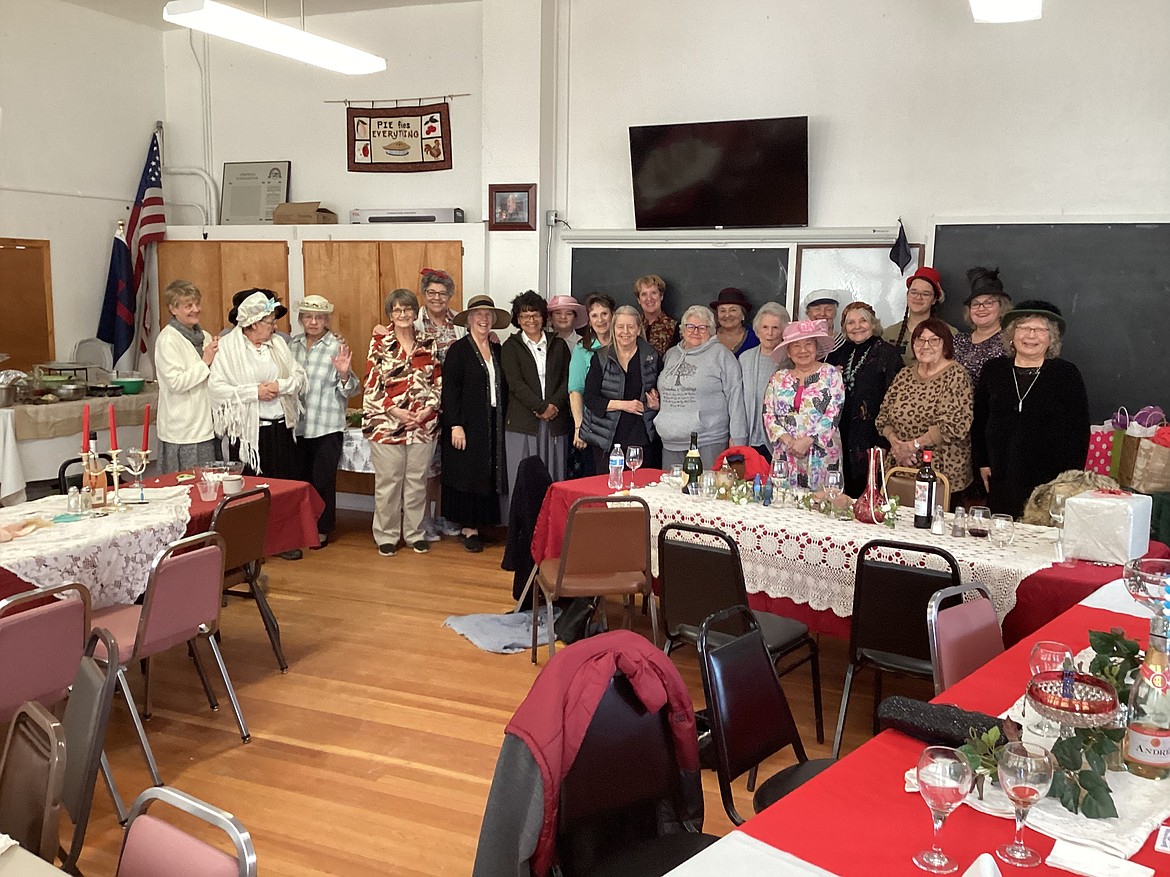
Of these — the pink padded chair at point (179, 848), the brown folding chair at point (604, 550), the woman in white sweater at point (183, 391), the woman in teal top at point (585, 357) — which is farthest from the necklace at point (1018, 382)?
the woman in white sweater at point (183, 391)

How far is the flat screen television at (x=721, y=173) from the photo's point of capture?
6.66 meters

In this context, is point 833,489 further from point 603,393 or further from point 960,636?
point 603,393

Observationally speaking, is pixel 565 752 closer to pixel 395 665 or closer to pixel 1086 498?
pixel 1086 498

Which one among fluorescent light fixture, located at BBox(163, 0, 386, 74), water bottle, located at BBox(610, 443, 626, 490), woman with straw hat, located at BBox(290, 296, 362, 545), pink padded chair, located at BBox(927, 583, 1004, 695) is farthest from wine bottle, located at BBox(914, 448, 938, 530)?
woman with straw hat, located at BBox(290, 296, 362, 545)

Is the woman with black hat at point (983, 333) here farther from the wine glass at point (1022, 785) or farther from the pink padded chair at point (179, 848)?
the pink padded chair at point (179, 848)

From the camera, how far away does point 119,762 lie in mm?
3682

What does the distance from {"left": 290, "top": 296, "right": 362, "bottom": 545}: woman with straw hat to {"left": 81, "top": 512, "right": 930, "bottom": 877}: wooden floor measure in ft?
3.39

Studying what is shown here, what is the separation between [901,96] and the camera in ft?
21.0

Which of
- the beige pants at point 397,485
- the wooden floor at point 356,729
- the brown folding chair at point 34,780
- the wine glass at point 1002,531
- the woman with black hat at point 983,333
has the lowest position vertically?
the wooden floor at point 356,729

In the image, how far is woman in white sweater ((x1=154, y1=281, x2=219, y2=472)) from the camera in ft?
19.0

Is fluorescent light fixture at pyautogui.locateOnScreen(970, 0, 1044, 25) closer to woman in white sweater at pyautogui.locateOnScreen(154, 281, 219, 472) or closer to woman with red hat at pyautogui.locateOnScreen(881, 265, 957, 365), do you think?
woman with red hat at pyautogui.locateOnScreen(881, 265, 957, 365)

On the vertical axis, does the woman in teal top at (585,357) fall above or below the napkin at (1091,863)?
above

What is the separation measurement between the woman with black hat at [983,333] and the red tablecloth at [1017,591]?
1.84m

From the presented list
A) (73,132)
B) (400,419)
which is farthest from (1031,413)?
(73,132)
